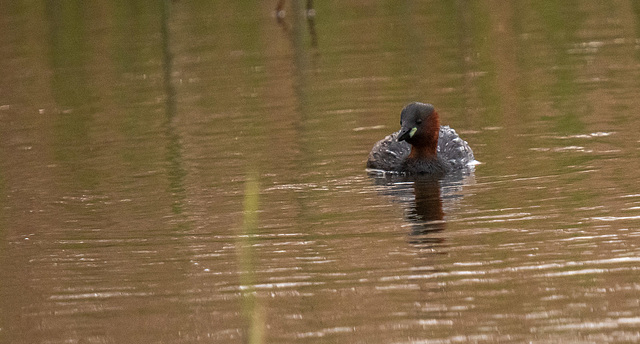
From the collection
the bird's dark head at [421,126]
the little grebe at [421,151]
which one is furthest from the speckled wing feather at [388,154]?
the bird's dark head at [421,126]

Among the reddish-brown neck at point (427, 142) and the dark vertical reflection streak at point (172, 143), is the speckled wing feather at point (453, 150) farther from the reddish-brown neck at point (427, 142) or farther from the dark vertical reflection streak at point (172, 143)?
the dark vertical reflection streak at point (172, 143)

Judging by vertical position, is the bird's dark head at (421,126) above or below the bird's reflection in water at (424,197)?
above

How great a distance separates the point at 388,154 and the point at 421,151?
0.34 meters

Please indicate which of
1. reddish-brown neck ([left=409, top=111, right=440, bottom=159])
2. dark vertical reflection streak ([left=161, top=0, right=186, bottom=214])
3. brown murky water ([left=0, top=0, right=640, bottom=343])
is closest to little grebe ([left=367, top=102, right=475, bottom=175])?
reddish-brown neck ([left=409, top=111, right=440, bottom=159])

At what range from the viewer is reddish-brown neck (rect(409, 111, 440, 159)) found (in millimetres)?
12781

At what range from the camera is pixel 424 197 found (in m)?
11.3

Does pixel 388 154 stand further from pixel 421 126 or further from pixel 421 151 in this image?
pixel 421 126

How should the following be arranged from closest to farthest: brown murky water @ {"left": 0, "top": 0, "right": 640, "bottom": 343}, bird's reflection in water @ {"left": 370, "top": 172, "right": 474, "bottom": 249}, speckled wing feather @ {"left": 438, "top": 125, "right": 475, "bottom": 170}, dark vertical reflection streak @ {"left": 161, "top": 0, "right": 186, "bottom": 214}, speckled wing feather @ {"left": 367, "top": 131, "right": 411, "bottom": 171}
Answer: brown murky water @ {"left": 0, "top": 0, "right": 640, "bottom": 343} → bird's reflection in water @ {"left": 370, "top": 172, "right": 474, "bottom": 249} → dark vertical reflection streak @ {"left": 161, "top": 0, "right": 186, "bottom": 214} → speckled wing feather @ {"left": 438, "top": 125, "right": 475, "bottom": 170} → speckled wing feather @ {"left": 367, "top": 131, "right": 411, "bottom": 171}

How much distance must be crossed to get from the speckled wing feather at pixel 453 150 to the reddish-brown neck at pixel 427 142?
15cm

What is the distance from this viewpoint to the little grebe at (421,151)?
12617 mm

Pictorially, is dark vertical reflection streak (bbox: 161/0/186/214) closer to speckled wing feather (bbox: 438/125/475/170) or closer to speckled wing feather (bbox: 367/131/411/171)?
speckled wing feather (bbox: 367/131/411/171)

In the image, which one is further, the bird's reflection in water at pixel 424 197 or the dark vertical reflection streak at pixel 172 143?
the dark vertical reflection streak at pixel 172 143

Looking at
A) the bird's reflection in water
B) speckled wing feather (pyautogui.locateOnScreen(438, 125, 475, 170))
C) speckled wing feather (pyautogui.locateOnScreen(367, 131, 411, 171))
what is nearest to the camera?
the bird's reflection in water

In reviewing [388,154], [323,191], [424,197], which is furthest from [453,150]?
[323,191]
